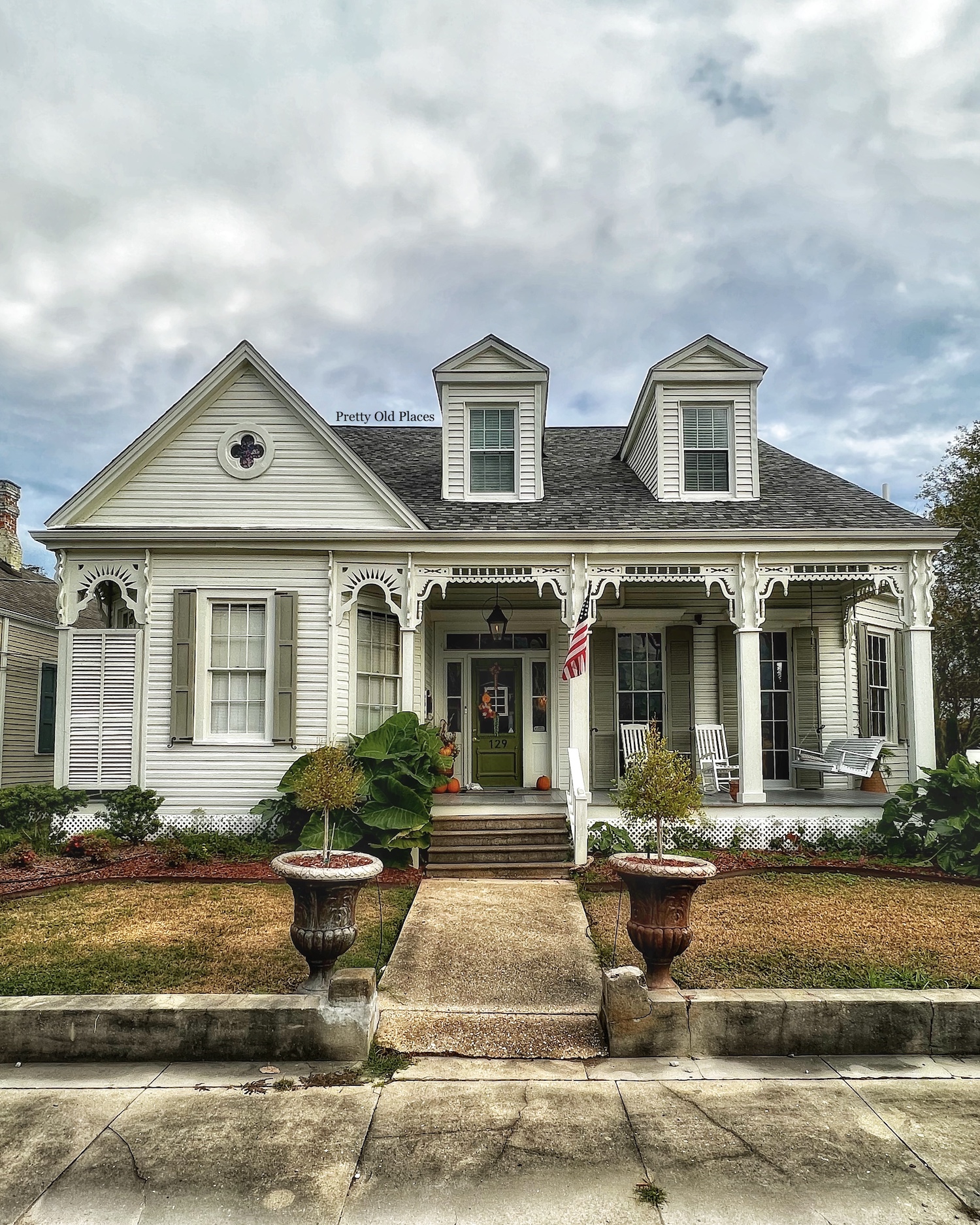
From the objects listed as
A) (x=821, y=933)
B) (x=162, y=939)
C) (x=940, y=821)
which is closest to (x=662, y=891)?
(x=821, y=933)

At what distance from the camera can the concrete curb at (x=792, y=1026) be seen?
446 centimetres

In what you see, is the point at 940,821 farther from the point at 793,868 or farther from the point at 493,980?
the point at 493,980

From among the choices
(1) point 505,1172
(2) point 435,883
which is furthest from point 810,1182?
(2) point 435,883

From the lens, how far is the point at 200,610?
34.7 feet

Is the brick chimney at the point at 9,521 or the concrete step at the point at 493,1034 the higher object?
the brick chimney at the point at 9,521

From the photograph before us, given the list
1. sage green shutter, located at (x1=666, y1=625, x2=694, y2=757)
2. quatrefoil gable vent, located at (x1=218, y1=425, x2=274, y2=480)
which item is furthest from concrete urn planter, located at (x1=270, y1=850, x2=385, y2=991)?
sage green shutter, located at (x1=666, y1=625, x2=694, y2=757)

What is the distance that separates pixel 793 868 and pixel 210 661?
7.97m

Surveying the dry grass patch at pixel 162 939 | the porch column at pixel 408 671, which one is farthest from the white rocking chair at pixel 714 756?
the dry grass patch at pixel 162 939

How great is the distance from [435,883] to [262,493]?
227 inches

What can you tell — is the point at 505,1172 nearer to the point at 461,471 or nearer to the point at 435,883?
the point at 435,883

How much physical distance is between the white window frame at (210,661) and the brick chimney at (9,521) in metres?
10.9

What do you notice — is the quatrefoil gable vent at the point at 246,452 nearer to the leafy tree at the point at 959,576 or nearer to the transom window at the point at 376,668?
the transom window at the point at 376,668

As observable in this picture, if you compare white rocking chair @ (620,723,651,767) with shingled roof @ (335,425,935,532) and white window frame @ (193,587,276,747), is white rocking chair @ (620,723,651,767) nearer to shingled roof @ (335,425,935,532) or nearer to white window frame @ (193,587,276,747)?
shingled roof @ (335,425,935,532)

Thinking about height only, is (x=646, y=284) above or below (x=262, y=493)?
above
